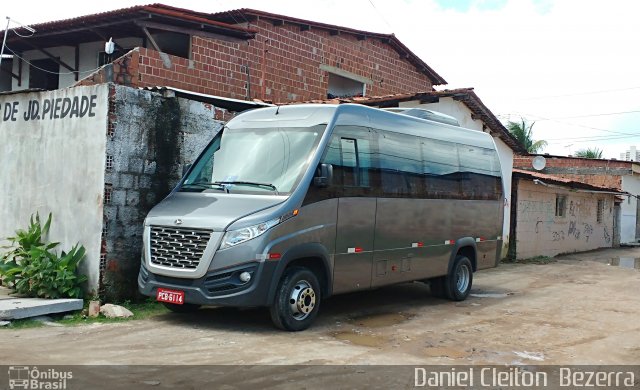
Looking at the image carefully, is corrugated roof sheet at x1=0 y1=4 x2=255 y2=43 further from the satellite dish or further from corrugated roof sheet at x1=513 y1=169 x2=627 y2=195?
the satellite dish

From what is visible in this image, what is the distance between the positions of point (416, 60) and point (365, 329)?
51.8 feet

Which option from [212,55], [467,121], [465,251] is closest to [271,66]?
[212,55]

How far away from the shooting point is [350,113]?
8.38m

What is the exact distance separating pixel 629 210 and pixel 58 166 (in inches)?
1115

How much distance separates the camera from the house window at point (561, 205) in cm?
2171

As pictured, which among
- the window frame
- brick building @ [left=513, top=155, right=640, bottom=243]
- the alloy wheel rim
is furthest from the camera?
brick building @ [left=513, top=155, right=640, bottom=243]

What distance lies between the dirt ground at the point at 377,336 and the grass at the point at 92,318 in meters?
0.23

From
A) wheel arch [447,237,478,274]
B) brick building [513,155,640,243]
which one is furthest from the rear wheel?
brick building [513,155,640,243]

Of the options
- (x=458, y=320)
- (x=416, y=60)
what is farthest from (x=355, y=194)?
(x=416, y=60)

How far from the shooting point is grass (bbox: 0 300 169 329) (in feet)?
24.8

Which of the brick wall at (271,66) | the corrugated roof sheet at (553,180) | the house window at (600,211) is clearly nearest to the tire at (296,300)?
the brick wall at (271,66)

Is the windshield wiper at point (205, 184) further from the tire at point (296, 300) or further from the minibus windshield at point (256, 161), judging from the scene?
the tire at point (296, 300)

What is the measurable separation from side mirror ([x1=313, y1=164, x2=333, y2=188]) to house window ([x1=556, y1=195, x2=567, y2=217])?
16.0 m

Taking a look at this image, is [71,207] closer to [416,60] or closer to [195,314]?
[195,314]
